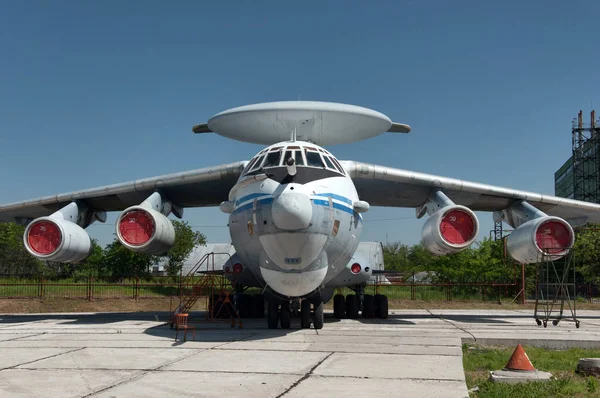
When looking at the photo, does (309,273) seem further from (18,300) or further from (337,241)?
(18,300)

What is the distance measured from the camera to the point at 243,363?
314 inches

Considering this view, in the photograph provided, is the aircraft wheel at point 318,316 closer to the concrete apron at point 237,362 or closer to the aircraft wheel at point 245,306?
the concrete apron at point 237,362

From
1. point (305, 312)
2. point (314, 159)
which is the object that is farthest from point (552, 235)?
point (314, 159)

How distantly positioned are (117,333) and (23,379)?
5.43 m

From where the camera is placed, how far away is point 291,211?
9555 millimetres

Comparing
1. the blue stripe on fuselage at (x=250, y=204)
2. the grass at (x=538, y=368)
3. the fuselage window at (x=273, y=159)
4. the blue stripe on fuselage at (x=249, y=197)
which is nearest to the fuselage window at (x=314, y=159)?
the fuselage window at (x=273, y=159)

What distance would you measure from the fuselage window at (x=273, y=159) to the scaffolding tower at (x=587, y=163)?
1898 inches

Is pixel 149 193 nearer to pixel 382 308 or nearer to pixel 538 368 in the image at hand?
pixel 382 308

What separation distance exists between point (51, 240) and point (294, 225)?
8.16 meters

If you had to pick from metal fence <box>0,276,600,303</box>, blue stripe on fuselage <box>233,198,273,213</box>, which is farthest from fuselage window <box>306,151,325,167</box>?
metal fence <box>0,276,600,303</box>

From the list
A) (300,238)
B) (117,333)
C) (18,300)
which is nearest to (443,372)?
(300,238)

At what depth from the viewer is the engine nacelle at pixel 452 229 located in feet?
47.1

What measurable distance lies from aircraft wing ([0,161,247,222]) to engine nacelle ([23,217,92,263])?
5.95 feet

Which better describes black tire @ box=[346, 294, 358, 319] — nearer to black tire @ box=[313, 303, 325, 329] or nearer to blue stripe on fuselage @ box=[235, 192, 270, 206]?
black tire @ box=[313, 303, 325, 329]
